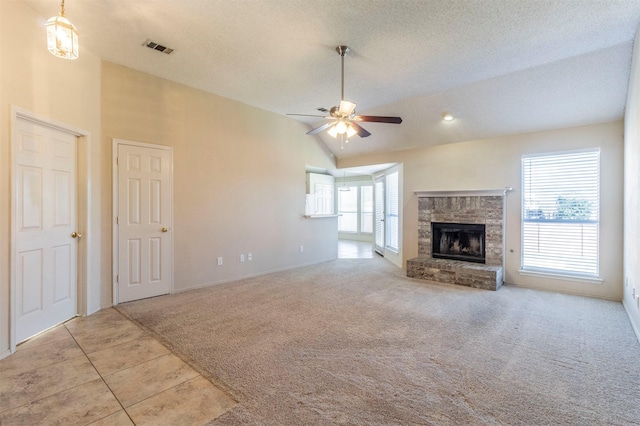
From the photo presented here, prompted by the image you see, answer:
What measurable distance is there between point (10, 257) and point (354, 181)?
9.47 m

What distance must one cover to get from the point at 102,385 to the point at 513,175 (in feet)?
19.8

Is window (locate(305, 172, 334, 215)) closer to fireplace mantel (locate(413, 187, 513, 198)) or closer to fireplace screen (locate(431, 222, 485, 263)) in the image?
fireplace mantel (locate(413, 187, 513, 198))

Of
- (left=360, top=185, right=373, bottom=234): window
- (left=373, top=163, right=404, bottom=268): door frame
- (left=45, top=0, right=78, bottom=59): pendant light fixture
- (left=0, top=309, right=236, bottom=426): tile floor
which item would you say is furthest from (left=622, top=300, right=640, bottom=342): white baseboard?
(left=360, top=185, right=373, bottom=234): window

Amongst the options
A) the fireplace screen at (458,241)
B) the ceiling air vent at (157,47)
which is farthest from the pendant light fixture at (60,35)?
the fireplace screen at (458,241)

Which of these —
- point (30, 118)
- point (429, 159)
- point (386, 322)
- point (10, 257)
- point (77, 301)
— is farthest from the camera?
point (429, 159)

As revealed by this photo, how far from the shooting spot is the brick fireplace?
5.07 metres

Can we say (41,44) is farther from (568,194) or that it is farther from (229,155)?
(568,194)

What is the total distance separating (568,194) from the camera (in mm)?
4707

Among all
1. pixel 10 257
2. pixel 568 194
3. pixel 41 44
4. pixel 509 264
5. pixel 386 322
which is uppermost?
pixel 41 44

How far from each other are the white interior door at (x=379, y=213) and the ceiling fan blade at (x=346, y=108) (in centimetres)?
477

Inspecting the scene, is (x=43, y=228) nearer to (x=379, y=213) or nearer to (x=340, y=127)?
(x=340, y=127)

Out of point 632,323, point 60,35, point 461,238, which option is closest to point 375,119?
point 60,35

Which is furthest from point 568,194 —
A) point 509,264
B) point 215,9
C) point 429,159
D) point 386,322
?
point 215,9

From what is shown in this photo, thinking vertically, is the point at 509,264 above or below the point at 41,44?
below
